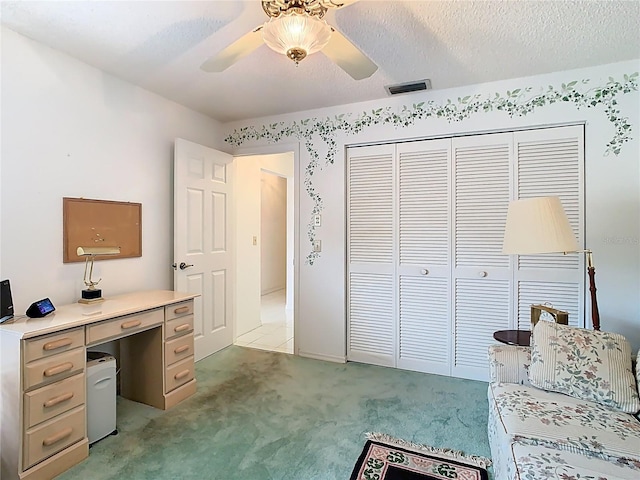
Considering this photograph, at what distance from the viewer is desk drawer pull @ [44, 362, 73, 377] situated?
5.84ft

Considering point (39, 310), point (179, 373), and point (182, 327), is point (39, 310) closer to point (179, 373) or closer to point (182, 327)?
point (182, 327)

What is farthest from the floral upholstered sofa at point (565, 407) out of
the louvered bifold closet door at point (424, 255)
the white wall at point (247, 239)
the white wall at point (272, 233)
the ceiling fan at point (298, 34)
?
the white wall at point (272, 233)

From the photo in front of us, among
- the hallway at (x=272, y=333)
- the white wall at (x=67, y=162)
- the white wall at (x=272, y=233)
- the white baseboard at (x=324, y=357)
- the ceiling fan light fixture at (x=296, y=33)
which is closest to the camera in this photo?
the ceiling fan light fixture at (x=296, y=33)

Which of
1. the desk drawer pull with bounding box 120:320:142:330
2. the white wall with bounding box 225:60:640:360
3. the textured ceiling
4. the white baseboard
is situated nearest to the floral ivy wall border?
the white wall with bounding box 225:60:640:360

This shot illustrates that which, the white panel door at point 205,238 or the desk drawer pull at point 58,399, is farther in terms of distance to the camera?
the white panel door at point 205,238

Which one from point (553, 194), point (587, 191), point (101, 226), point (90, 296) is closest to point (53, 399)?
point (90, 296)

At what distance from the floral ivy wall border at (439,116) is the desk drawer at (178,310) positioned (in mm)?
1231

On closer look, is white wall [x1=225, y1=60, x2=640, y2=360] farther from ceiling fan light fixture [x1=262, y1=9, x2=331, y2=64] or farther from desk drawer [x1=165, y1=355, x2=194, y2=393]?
ceiling fan light fixture [x1=262, y1=9, x2=331, y2=64]

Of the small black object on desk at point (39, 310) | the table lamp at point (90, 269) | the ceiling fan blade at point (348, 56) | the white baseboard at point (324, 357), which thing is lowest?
the white baseboard at point (324, 357)

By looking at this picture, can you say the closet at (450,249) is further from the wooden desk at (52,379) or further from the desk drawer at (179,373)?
the wooden desk at (52,379)

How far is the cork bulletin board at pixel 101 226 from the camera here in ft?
7.77

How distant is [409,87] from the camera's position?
2869 millimetres

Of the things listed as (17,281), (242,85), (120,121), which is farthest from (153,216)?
(242,85)

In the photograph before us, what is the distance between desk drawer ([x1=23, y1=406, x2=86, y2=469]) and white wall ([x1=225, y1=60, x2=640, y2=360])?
196cm
